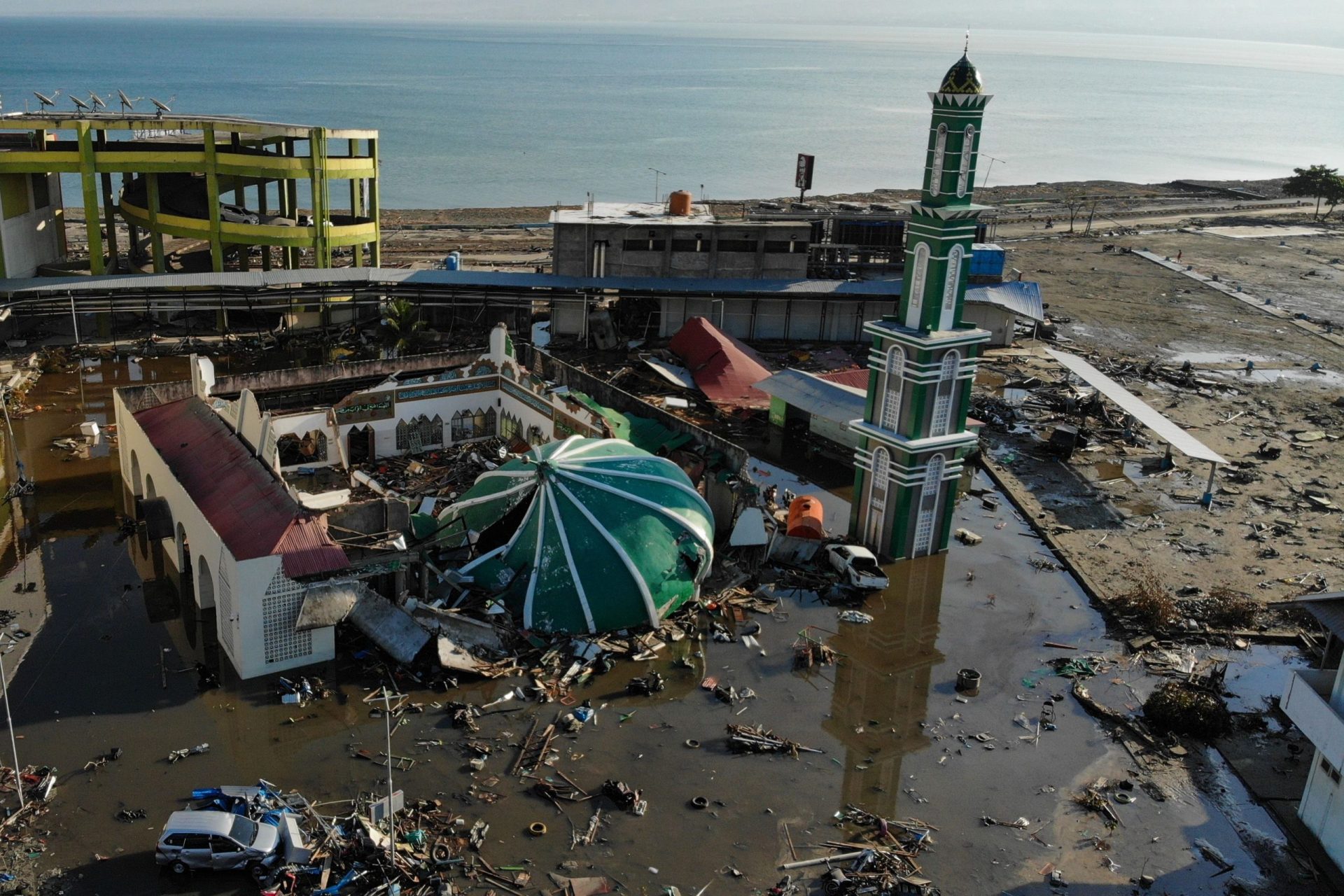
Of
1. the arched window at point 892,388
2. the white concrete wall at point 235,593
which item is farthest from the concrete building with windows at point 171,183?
the arched window at point 892,388

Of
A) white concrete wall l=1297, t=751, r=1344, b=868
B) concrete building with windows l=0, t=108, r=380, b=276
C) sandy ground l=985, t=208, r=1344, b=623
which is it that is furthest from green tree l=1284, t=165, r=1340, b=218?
white concrete wall l=1297, t=751, r=1344, b=868

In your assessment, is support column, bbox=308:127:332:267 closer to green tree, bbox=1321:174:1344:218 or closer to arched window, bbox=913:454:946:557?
arched window, bbox=913:454:946:557

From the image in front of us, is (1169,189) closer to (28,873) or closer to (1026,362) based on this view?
(1026,362)

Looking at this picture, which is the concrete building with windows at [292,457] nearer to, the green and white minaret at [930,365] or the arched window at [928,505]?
the green and white minaret at [930,365]

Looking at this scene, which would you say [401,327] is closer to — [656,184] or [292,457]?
[292,457]

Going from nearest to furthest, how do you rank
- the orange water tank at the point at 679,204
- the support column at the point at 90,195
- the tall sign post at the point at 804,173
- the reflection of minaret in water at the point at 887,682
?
1. the reflection of minaret in water at the point at 887,682
2. the support column at the point at 90,195
3. the orange water tank at the point at 679,204
4. the tall sign post at the point at 804,173

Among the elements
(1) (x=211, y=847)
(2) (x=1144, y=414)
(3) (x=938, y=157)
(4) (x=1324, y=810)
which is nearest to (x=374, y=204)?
(3) (x=938, y=157)
